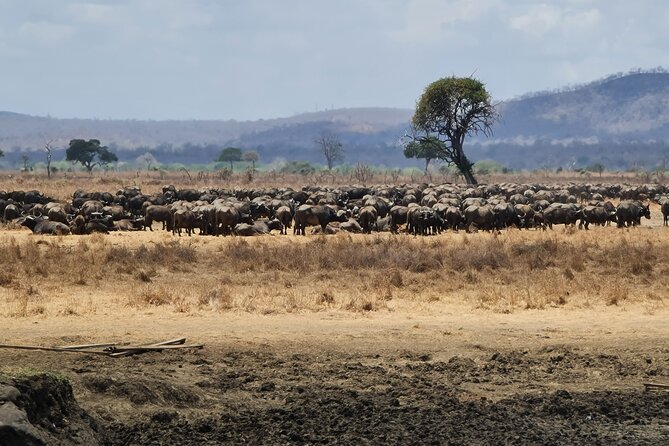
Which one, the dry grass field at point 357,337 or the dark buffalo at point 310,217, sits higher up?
the dark buffalo at point 310,217

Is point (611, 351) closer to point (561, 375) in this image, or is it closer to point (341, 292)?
point (561, 375)

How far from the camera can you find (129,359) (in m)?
13.2

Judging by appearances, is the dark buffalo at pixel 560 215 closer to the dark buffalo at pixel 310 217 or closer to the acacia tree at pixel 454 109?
the dark buffalo at pixel 310 217

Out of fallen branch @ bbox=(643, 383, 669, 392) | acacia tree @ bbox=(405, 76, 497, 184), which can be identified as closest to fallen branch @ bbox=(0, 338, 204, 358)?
fallen branch @ bbox=(643, 383, 669, 392)

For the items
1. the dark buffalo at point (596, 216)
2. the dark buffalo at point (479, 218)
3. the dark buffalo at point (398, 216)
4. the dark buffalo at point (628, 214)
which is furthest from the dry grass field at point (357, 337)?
the dark buffalo at point (628, 214)

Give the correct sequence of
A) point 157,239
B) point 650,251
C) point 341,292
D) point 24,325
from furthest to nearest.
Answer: point 157,239 < point 650,251 < point 341,292 < point 24,325

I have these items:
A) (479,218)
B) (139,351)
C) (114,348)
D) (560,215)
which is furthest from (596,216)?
(114,348)

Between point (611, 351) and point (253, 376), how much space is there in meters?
5.32

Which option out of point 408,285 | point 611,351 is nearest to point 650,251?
point 408,285

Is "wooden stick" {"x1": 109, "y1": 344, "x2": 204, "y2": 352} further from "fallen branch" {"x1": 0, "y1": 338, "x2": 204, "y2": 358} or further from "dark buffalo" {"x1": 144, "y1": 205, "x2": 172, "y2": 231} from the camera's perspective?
"dark buffalo" {"x1": 144, "y1": 205, "x2": 172, "y2": 231}

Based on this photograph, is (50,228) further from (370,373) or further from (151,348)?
(370,373)

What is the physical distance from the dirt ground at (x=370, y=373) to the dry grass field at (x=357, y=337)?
33mm

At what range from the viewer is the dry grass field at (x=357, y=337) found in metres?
10.8

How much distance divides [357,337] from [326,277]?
613 cm
